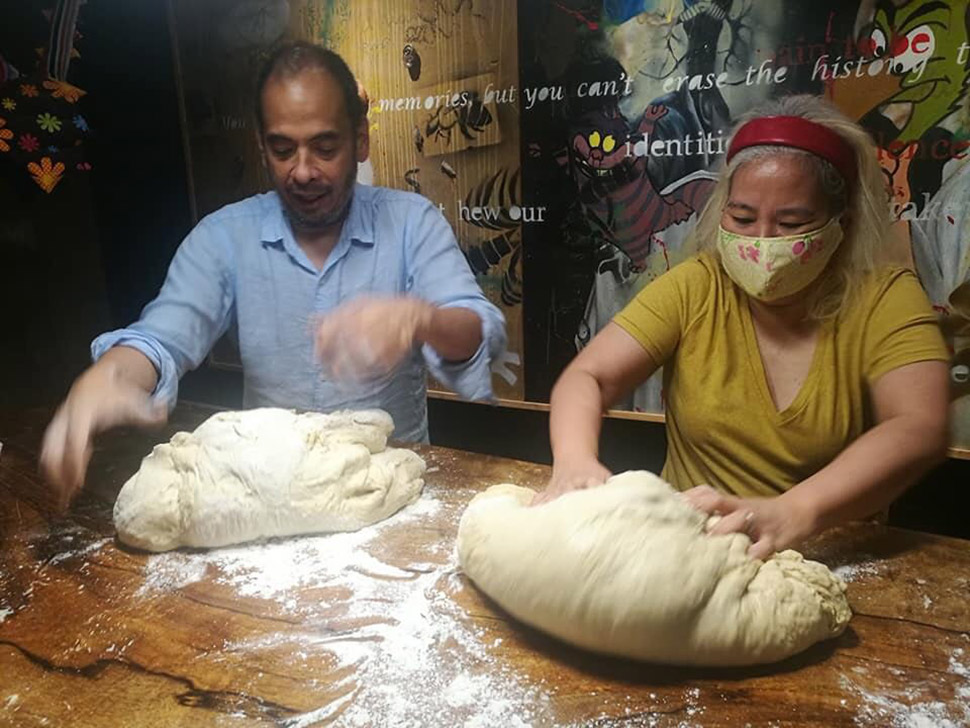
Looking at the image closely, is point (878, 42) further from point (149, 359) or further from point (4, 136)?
point (4, 136)

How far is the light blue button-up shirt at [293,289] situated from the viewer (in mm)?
1748

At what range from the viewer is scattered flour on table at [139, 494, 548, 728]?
0.92 metres

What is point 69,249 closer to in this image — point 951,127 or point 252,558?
point 252,558

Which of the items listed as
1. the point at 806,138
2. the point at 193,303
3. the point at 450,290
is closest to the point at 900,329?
the point at 806,138

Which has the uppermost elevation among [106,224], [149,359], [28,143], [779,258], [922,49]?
[922,49]

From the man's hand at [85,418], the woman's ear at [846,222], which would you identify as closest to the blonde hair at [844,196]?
the woman's ear at [846,222]

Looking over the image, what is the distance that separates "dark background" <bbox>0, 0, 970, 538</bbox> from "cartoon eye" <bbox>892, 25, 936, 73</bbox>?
1.03 metres

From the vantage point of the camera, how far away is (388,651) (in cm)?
105

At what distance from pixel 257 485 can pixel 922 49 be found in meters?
1.78

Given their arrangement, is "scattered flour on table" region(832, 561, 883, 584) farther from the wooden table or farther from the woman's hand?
the woman's hand

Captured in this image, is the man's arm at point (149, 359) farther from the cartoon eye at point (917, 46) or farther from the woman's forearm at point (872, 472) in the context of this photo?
the cartoon eye at point (917, 46)

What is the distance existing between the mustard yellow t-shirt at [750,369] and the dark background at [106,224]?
1.50ft

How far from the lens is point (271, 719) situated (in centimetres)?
91

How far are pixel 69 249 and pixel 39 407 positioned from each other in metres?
0.67
